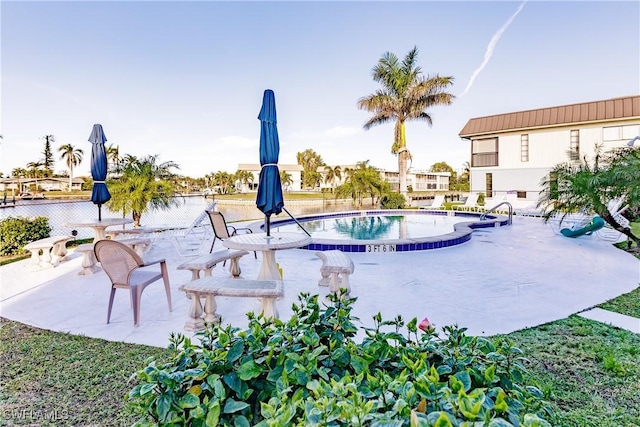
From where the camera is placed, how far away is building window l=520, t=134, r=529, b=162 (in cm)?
2212

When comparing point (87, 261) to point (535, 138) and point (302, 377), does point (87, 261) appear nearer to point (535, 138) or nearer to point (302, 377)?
point (302, 377)

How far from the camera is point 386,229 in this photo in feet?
39.1

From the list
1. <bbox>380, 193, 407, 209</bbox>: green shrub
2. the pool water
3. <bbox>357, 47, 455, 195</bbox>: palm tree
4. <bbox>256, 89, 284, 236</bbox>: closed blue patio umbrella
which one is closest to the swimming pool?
the pool water

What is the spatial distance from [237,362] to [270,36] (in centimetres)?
1515

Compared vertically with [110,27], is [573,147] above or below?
below

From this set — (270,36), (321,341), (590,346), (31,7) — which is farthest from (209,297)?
(270,36)

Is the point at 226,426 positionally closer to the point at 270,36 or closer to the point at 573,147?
the point at 270,36

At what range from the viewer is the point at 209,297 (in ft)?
11.5

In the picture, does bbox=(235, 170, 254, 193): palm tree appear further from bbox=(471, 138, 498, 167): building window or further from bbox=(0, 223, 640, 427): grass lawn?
bbox=(0, 223, 640, 427): grass lawn

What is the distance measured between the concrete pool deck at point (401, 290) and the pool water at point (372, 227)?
2.85 m

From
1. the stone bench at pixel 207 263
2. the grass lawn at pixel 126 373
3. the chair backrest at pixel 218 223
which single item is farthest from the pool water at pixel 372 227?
the grass lawn at pixel 126 373

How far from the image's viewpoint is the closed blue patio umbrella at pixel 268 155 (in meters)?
4.32

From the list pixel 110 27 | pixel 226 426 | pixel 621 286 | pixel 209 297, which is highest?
pixel 110 27

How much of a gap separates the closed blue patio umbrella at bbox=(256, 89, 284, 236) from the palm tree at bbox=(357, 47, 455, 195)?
15.4 meters
